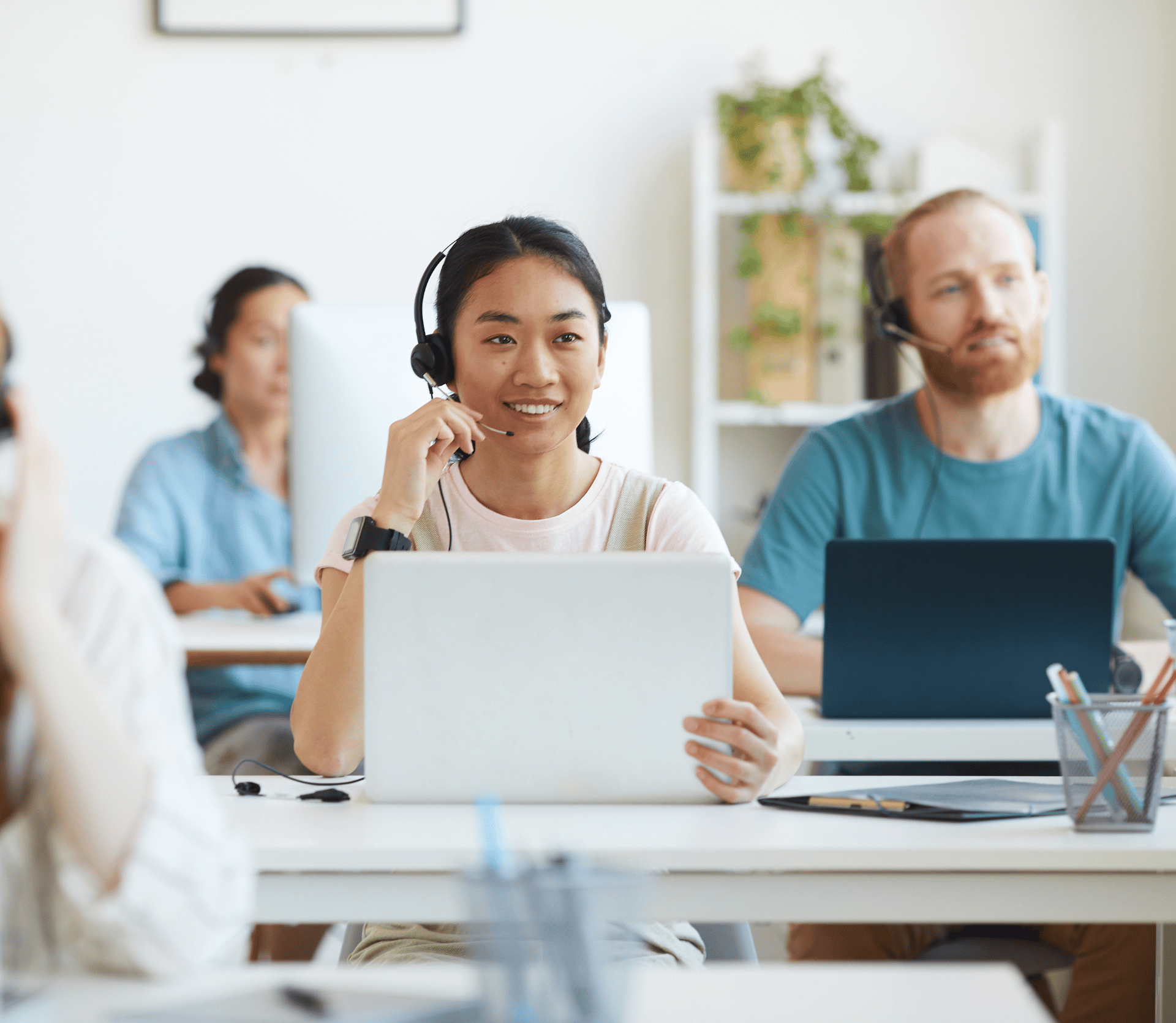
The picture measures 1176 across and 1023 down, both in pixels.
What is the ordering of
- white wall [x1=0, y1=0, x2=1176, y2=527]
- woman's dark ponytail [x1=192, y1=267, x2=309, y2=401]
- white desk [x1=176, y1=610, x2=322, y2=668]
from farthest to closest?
white wall [x1=0, y1=0, x2=1176, y2=527] → woman's dark ponytail [x1=192, y1=267, x2=309, y2=401] → white desk [x1=176, y1=610, x2=322, y2=668]

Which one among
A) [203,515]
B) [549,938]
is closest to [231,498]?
[203,515]

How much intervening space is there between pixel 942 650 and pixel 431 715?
0.68m

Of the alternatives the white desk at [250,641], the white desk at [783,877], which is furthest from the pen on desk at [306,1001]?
the white desk at [250,641]

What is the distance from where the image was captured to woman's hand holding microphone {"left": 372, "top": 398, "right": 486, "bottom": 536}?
1.46m

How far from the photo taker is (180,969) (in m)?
0.77

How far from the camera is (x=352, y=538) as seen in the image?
145 centimetres

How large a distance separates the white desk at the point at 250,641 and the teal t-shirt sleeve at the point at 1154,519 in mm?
1238

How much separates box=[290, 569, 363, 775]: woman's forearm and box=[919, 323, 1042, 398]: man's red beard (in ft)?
3.58

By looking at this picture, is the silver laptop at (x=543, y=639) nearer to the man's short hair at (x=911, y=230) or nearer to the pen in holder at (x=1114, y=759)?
the pen in holder at (x=1114, y=759)

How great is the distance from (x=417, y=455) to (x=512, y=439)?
0.52 ft

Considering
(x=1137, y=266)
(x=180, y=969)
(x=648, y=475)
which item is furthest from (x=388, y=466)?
(x=1137, y=266)

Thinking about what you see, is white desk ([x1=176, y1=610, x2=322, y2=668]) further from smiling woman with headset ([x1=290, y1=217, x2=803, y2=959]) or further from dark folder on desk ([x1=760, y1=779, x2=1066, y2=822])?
dark folder on desk ([x1=760, y1=779, x2=1066, y2=822])

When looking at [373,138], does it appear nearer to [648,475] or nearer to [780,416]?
[780,416]

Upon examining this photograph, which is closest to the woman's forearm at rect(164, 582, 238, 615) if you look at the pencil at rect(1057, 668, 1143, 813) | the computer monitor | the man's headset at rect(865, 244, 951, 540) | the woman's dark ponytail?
the woman's dark ponytail
